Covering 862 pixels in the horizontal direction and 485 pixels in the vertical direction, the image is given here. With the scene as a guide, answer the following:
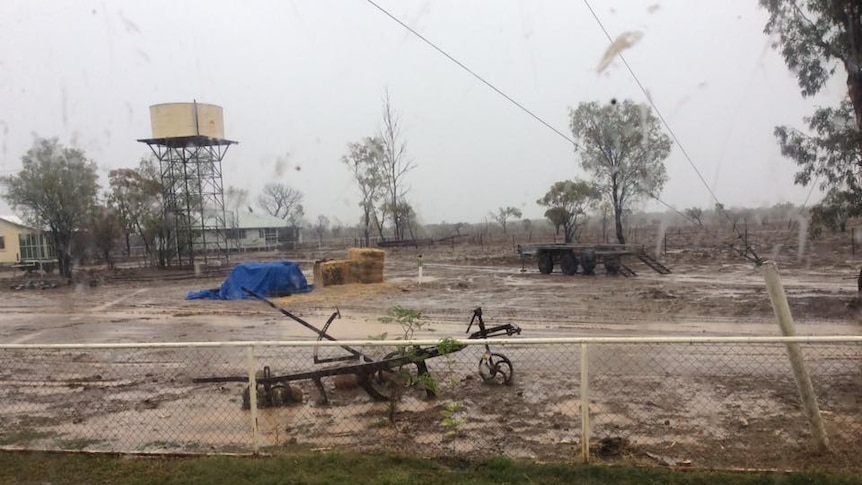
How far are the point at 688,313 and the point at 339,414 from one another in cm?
1053

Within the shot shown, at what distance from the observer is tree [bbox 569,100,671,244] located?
3466 centimetres

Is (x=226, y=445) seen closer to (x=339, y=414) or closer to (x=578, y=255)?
(x=339, y=414)

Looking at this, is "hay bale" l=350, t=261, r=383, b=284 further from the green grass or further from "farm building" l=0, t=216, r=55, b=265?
"farm building" l=0, t=216, r=55, b=265

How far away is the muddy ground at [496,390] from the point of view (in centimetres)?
541

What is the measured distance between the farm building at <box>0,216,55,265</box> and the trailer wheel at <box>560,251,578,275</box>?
3748cm

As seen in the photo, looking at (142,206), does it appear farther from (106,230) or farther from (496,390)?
(496,390)

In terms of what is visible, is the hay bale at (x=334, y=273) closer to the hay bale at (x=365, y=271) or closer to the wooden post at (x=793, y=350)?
the hay bale at (x=365, y=271)

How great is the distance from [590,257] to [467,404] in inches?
784

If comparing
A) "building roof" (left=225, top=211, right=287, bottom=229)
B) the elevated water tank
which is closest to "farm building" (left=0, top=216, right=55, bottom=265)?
the elevated water tank

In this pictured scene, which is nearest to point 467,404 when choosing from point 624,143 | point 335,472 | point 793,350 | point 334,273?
point 335,472

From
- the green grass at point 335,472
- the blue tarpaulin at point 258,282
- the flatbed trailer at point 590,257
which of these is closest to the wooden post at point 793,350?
the green grass at point 335,472

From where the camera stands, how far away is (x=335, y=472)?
15.0 feet

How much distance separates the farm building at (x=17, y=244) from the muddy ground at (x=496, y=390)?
108ft

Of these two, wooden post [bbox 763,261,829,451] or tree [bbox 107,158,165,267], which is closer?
wooden post [bbox 763,261,829,451]
